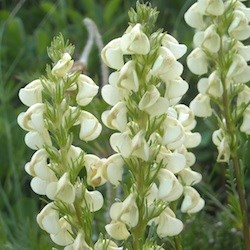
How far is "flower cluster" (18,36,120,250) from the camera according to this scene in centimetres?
99

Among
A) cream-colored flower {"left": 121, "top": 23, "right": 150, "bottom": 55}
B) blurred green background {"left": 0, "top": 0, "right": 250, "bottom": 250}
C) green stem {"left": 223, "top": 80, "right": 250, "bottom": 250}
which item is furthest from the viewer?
blurred green background {"left": 0, "top": 0, "right": 250, "bottom": 250}

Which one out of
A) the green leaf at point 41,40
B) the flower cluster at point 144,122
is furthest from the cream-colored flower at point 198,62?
the green leaf at point 41,40

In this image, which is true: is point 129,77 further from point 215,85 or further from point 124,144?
point 215,85

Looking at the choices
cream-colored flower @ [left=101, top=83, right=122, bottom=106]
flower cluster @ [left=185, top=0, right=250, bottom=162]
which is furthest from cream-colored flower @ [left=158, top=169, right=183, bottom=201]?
flower cluster @ [left=185, top=0, right=250, bottom=162]

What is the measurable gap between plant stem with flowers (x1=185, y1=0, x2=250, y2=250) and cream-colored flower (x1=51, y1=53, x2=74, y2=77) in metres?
0.33

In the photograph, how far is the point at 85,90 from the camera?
1.01m

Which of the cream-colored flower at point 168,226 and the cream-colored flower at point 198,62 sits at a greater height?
the cream-colored flower at point 198,62

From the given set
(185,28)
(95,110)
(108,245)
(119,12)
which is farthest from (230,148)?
(119,12)

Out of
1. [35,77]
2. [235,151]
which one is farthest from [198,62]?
[35,77]

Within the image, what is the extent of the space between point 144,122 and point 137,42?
0.34ft

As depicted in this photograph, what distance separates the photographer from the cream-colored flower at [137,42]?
95 centimetres

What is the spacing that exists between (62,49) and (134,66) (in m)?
0.10

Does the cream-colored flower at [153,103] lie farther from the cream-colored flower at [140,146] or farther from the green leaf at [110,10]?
the green leaf at [110,10]

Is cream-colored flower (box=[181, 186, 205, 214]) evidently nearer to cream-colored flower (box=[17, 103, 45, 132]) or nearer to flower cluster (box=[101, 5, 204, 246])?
flower cluster (box=[101, 5, 204, 246])
